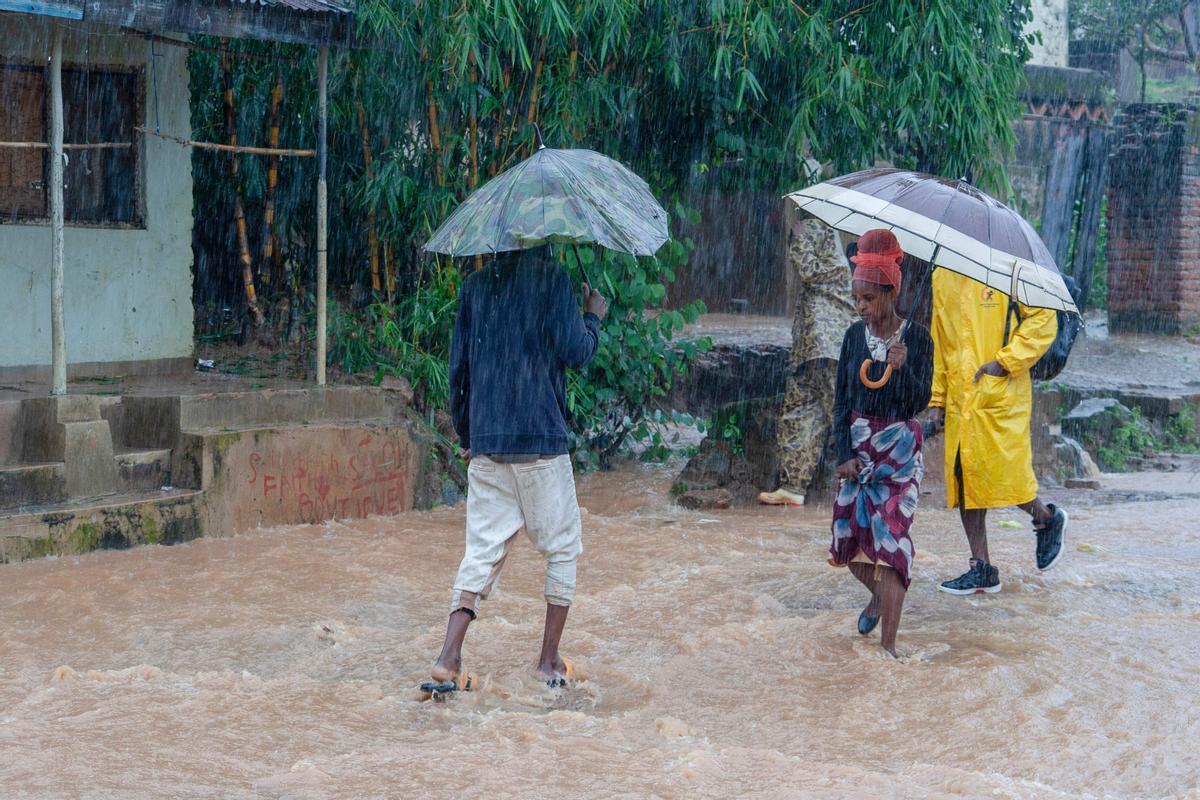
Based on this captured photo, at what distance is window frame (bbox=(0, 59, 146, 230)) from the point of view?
8.32 metres

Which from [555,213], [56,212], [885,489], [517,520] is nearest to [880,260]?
[885,489]

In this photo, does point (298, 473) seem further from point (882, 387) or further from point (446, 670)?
point (882, 387)

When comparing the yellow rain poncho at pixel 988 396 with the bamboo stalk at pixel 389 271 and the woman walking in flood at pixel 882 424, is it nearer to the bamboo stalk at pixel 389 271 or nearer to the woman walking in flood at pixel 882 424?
the woman walking in flood at pixel 882 424

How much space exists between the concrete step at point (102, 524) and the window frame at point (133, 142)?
244 centimetres

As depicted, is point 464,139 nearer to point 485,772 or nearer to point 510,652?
point 510,652

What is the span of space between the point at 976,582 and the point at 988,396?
99 cm

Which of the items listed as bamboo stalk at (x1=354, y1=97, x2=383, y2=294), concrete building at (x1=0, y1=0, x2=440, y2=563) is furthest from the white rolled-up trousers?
bamboo stalk at (x1=354, y1=97, x2=383, y2=294)

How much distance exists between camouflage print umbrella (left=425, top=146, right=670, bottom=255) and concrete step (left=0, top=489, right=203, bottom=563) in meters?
3.19

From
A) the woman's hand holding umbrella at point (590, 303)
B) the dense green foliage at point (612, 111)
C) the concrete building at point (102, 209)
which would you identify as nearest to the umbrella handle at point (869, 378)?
the woman's hand holding umbrella at point (590, 303)

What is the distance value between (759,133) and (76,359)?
5498 mm

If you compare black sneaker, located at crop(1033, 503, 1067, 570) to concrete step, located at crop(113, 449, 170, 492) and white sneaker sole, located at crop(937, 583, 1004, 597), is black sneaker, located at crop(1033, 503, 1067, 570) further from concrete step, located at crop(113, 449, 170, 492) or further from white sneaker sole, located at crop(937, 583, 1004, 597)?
concrete step, located at crop(113, 449, 170, 492)

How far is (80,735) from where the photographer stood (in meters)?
4.16

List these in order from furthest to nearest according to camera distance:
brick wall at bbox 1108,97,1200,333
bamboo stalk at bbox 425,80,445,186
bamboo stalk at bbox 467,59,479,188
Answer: brick wall at bbox 1108,97,1200,333
bamboo stalk at bbox 425,80,445,186
bamboo stalk at bbox 467,59,479,188

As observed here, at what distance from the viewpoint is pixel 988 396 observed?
6059mm
